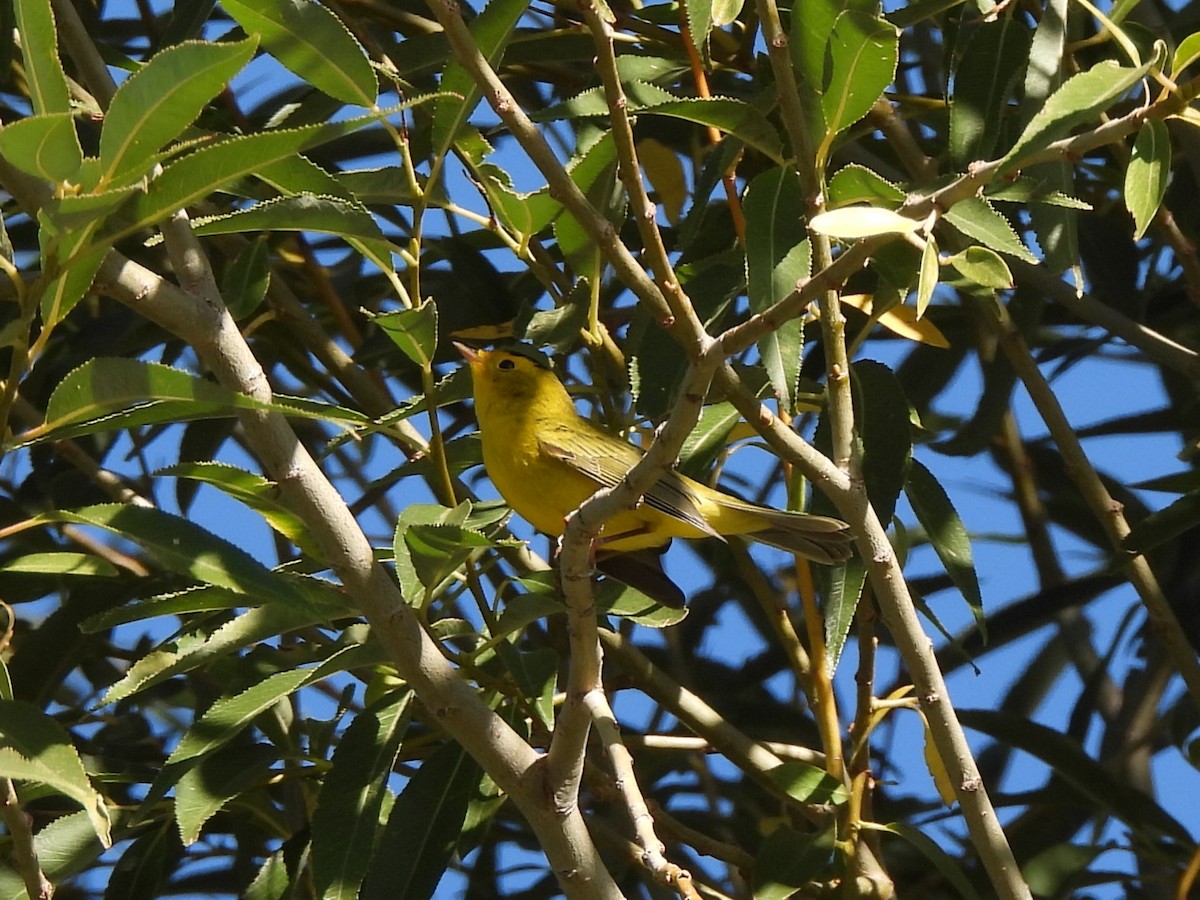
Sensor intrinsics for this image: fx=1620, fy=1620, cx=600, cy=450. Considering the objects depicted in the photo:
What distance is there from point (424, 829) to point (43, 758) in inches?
34.6

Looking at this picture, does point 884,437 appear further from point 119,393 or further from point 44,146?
point 44,146

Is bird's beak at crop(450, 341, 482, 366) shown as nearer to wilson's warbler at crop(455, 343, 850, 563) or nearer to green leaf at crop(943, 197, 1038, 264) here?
wilson's warbler at crop(455, 343, 850, 563)

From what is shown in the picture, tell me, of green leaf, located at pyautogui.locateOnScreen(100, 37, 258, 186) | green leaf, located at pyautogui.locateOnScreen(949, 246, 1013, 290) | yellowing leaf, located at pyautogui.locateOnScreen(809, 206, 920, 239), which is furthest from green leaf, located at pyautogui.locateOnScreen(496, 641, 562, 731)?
yellowing leaf, located at pyautogui.locateOnScreen(809, 206, 920, 239)

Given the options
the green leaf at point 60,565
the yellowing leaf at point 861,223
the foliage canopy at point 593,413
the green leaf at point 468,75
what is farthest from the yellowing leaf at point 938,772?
the yellowing leaf at point 861,223

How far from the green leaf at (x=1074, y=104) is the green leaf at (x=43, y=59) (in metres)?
1.02

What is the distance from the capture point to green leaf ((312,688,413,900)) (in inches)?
98.7

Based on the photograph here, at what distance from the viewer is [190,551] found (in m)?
2.07

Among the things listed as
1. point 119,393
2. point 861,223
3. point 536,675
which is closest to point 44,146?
point 119,393

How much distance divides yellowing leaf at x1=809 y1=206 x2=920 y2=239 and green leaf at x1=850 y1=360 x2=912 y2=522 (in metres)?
1.21

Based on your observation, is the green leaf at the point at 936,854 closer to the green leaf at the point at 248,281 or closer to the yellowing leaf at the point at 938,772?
the yellowing leaf at the point at 938,772

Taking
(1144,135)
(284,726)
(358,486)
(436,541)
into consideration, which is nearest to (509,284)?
(358,486)

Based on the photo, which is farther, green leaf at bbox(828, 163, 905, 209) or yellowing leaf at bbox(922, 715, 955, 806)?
yellowing leaf at bbox(922, 715, 955, 806)

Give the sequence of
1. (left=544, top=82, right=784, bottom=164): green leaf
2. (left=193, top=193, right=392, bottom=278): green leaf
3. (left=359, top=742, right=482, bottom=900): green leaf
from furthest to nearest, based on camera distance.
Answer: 1. (left=359, top=742, right=482, bottom=900): green leaf
2. (left=544, top=82, right=784, bottom=164): green leaf
3. (left=193, top=193, right=392, bottom=278): green leaf

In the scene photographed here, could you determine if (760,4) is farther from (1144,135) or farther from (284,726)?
(284,726)
